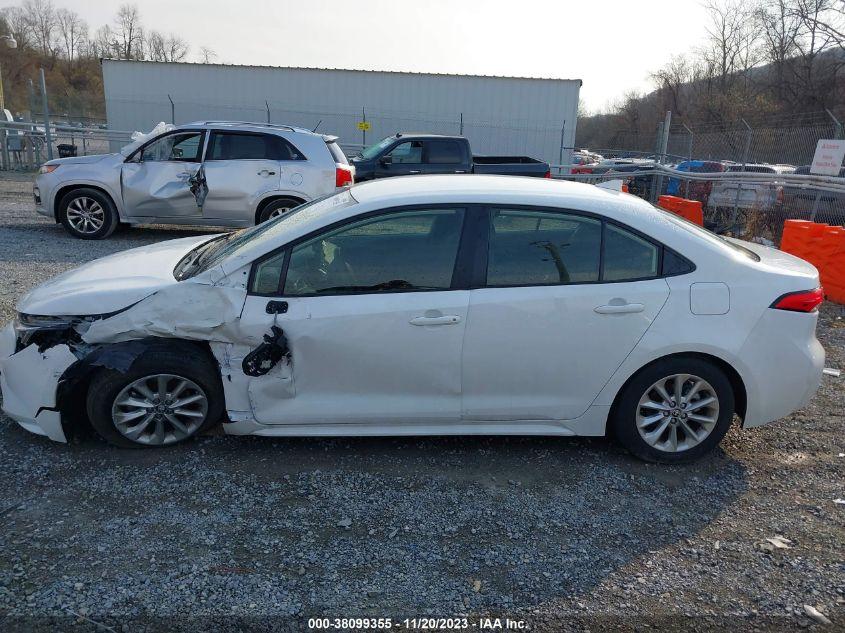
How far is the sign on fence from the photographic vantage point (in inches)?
453

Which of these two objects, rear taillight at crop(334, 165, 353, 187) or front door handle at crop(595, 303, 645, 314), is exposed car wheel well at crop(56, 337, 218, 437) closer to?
front door handle at crop(595, 303, 645, 314)

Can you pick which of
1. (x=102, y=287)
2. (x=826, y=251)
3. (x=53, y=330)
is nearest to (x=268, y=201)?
(x=102, y=287)

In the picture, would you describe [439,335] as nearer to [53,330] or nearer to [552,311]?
[552,311]

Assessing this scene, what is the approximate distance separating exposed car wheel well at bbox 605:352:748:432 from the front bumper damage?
3.08 m

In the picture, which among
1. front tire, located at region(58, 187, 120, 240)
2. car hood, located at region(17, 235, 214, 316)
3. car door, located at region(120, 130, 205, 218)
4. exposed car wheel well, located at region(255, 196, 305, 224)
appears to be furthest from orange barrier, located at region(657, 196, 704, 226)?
car hood, located at region(17, 235, 214, 316)

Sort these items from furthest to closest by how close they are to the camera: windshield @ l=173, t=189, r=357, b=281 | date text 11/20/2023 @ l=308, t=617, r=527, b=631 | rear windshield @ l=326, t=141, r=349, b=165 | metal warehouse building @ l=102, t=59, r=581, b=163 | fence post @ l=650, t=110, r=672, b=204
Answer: metal warehouse building @ l=102, t=59, r=581, b=163 < fence post @ l=650, t=110, r=672, b=204 < rear windshield @ l=326, t=141, r=349, b=165 < windshield @ l=173, t=189, r=357, b=281 < date text 11/20/2023 @ l=308, t=617, r=527, b=631

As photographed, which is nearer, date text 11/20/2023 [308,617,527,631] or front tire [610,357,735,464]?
date text 11/20/2023 [308,617,527,631]

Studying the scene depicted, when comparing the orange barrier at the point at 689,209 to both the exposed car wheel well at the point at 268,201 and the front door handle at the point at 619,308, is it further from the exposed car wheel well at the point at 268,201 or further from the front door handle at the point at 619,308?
the front door handle at the point at 619,308

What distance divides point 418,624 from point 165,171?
28.6 ft

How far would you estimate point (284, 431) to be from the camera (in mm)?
3705

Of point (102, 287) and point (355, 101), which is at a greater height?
point (355, 101)

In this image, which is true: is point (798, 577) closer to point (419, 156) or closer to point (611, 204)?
point (611, 204)

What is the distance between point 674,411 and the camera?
378 cm

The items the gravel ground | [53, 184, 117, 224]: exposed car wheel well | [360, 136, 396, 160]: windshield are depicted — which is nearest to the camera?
the gravel ground
